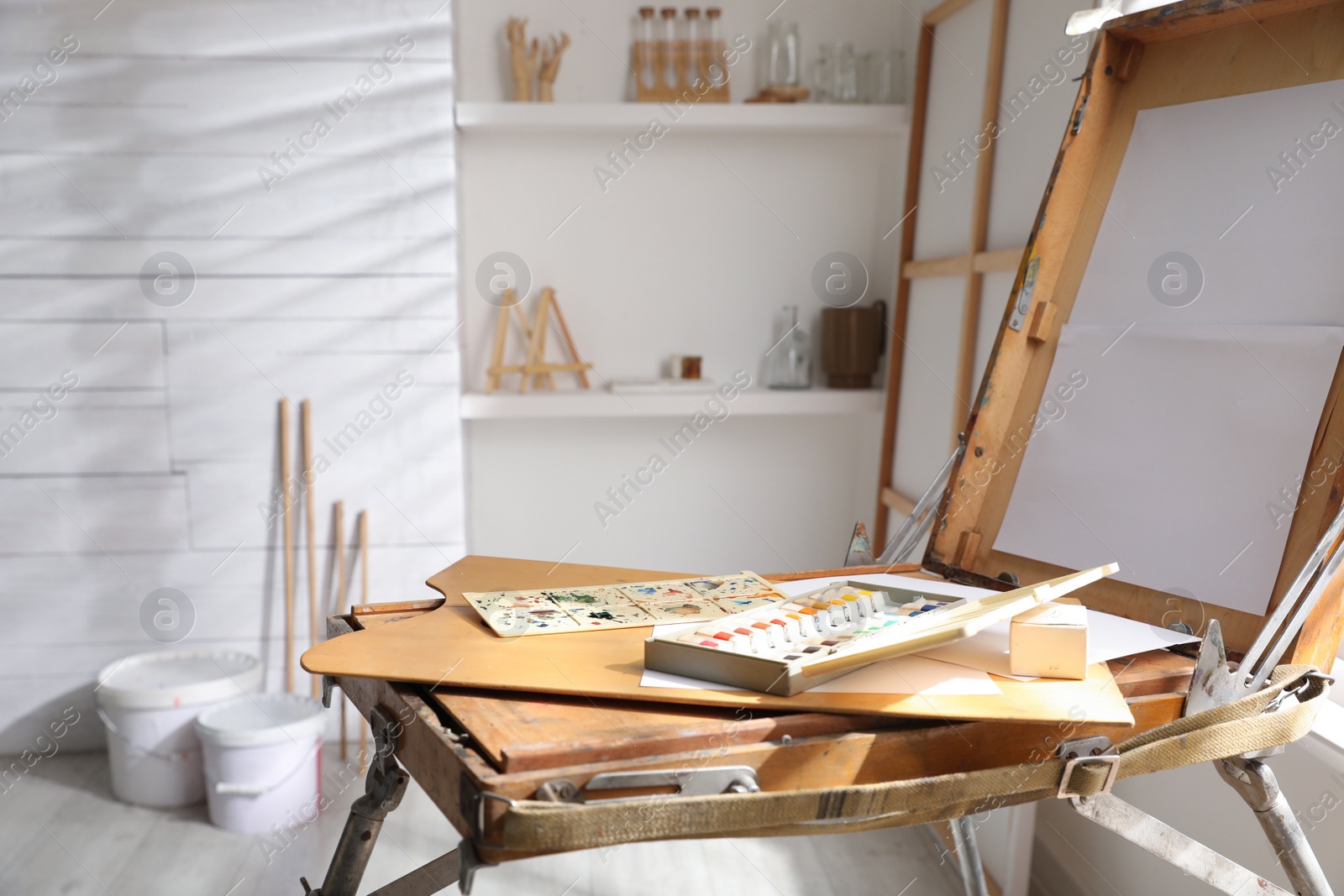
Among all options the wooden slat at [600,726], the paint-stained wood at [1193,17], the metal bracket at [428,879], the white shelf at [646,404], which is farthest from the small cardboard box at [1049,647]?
the white shelf at [646,404]

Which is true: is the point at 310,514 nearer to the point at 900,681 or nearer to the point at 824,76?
the point at 824,76

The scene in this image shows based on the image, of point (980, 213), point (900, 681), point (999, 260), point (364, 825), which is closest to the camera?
point (900, 681)

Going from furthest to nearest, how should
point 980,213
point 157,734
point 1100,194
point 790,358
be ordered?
point 790,358 < point 157,734 < point 980,213 < point 1100,194

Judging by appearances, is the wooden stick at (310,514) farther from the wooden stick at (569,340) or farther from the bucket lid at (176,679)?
the wooden stick at (569,340)

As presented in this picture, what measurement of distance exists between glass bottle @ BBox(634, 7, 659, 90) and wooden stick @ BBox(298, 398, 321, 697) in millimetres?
1320

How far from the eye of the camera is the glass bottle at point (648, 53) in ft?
9.38

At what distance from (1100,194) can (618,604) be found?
0.88 m

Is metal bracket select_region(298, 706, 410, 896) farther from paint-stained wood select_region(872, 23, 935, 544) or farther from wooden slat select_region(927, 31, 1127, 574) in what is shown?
paint-stained wood select_region(872, 23, 935, 544)

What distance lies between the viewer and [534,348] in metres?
2.93

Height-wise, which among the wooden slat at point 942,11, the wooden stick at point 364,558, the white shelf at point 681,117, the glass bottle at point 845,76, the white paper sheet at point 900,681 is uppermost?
the wooden slat at point 942,11

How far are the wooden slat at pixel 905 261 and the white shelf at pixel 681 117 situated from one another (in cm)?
7

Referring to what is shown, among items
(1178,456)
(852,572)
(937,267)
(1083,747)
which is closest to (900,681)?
(1083,747)

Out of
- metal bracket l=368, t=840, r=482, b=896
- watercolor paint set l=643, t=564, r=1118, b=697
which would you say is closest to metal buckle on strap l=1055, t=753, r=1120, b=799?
watercolor paint set l=643, t=564, r=1118, b=697

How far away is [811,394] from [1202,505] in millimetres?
1765
